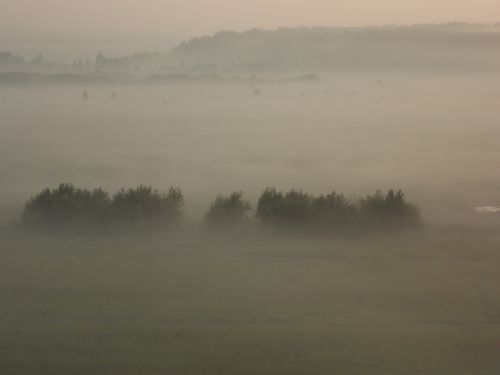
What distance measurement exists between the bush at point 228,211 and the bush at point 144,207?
0.71 m

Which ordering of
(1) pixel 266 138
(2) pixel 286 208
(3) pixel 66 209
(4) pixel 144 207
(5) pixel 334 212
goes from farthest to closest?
(1) pixel 266 138 → (4) pixel 144 207 → (2) pixel 286 208 → (5) pixel 334 212 → (3) pixel 66 209

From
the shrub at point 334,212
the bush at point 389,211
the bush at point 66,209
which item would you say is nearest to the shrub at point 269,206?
the shrub at point 334,212

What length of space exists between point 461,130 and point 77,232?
1799 cm

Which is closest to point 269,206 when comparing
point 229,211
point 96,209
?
point 229,211

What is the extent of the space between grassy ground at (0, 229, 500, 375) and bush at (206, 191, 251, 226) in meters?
0.94

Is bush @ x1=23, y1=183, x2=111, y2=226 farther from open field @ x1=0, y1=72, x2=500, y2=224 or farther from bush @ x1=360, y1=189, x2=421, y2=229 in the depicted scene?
bush @ x1=360, y1=189, x2=421, y2=229

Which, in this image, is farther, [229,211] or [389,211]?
[229,211]

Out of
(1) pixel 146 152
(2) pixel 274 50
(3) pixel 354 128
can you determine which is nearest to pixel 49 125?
(1) pixel 146 152

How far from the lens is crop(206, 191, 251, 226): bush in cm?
1373

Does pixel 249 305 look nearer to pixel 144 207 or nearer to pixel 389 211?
pixel 144 207

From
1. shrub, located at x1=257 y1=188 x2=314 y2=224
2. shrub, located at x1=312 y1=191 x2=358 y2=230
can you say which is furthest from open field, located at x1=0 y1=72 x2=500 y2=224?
shrub, located at x1=312 y1=191 x2=358 y2=230

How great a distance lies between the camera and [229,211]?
14.0m

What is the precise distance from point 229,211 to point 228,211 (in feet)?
0.06

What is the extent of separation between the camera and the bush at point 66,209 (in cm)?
1323
